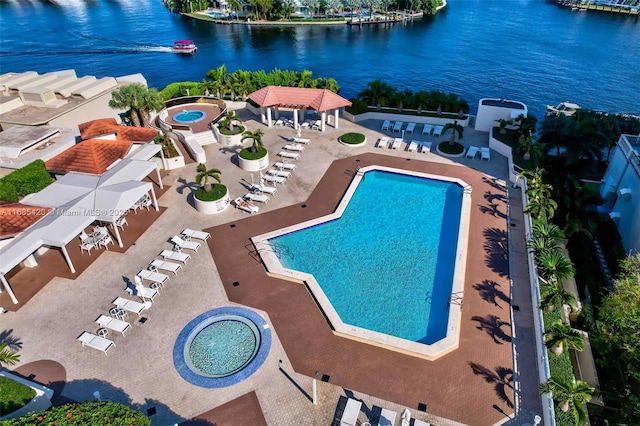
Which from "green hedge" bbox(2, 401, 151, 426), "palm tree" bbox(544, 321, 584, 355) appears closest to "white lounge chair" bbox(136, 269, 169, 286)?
"green hedge" bbox(2, 401, 151, 426)

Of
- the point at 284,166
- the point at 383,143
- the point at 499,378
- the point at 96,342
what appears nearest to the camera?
the point at 499,378

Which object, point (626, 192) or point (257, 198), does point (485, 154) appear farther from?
point (257, 198)

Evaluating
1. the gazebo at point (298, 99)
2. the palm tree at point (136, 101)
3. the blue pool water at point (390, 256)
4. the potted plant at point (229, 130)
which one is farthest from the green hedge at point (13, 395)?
the gazebo at point (298, 99)

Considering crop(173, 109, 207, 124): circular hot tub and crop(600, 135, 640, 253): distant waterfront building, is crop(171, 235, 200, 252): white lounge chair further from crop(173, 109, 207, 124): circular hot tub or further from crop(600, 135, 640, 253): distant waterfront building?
crop(600, 135, 640, 253): distant waterfront building

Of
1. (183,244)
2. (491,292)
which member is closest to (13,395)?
(183,244)

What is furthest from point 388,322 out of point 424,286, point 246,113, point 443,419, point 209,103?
point 209,103

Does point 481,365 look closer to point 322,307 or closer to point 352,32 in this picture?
point 322,307
